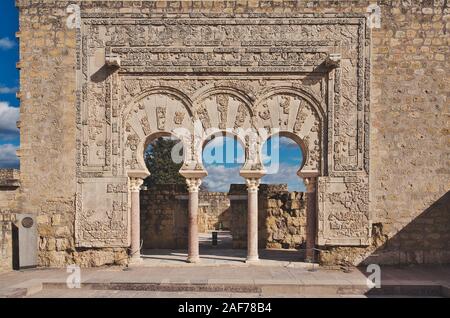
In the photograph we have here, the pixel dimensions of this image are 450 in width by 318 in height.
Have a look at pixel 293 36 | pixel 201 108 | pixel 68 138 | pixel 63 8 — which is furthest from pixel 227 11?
pixel 68 138

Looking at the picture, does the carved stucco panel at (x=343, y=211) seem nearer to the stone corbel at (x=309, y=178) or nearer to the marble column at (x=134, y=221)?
the stone corbel at (x=309, y=178)

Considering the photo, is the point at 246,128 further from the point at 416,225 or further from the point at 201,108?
the point at 416,225

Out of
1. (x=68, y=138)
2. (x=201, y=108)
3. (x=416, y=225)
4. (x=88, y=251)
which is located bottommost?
(x=88, y=251)

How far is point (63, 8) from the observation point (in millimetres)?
9805

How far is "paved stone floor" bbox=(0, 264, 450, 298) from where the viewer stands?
25.1ft

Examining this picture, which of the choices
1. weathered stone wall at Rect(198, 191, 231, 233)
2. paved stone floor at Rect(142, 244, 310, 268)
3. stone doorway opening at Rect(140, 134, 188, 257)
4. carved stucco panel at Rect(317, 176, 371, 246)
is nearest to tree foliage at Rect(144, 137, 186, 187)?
weathered stone wall at Rect(198, 191, 231, 233)

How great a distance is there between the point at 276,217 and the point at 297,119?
14.8ft

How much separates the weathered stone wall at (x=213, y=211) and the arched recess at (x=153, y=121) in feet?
38.8

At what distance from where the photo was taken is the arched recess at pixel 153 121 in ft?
31.8

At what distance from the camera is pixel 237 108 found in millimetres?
9773

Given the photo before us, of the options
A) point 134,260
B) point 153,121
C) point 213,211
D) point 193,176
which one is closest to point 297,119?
point 193,176

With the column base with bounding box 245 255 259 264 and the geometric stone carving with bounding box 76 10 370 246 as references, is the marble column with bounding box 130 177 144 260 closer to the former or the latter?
the geometric stone carving with bounding box 76 10 370 246

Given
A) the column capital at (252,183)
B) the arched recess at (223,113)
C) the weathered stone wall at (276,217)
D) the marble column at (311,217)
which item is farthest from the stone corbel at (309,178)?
the weathered stone wall at (276,217)

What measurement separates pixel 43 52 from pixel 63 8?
1134mm
